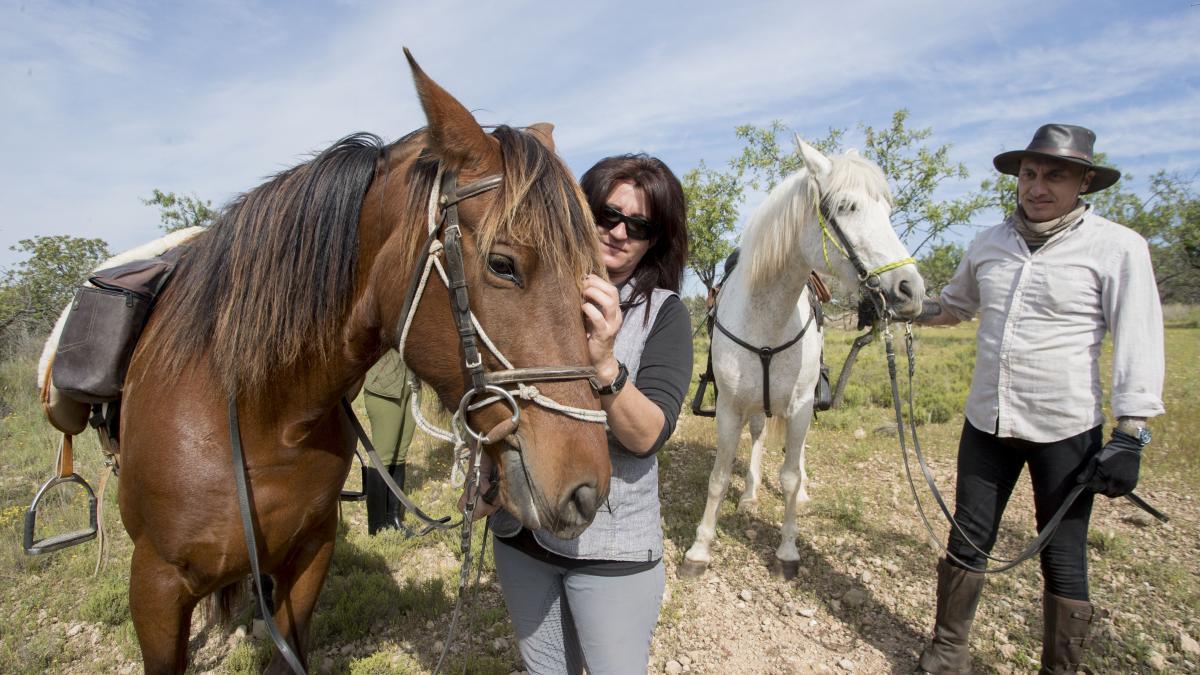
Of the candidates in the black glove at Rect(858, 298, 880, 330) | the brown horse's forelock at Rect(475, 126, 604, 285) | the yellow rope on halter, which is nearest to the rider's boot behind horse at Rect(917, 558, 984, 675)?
the yellow rope on halter

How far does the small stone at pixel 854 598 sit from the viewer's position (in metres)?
3.48

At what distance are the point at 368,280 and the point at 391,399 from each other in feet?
9.43

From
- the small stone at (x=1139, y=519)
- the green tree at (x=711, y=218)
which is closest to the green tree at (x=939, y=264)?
the green tree at (x=711, y=218)

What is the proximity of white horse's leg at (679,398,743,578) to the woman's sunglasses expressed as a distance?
92.8 inches

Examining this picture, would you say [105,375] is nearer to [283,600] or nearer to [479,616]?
[283,600]

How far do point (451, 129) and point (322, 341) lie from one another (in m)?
0.68

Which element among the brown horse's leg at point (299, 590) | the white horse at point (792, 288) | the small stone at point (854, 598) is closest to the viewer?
the brown horse's leg at point (299, 590)

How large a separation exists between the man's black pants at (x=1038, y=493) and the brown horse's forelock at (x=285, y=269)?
2875 millimetres

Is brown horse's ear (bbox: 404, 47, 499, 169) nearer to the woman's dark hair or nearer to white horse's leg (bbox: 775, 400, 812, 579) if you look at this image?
the woman's dark hair

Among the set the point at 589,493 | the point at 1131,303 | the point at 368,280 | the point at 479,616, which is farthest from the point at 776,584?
the point at 368,280

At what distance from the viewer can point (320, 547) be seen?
2039mm

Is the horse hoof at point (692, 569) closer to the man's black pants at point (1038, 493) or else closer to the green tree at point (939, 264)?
the man's black pants at point (1038, 493)

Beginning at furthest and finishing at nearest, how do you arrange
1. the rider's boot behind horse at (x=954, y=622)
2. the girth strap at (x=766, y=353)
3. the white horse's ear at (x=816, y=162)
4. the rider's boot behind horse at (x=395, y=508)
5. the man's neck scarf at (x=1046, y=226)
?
the rider's boot behind horse at (x=395, y=508), the girth strap at (x=766, y=353), the white horse's ear at (x=816, y=162), the rider's boot behind horse at (x=954, y=622), the man's neck scarf at (x=1046, y=226)

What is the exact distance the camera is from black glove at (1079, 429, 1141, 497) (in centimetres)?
216
